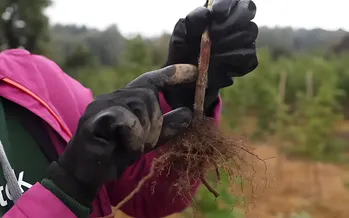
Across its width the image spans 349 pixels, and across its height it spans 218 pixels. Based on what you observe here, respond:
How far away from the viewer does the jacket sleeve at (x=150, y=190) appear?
131 cm

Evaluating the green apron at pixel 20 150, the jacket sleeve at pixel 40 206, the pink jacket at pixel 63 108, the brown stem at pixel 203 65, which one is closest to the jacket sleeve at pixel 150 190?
the pink jacket at pixel 63 108

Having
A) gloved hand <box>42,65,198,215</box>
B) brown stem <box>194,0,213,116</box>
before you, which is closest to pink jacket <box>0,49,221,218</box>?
brown stem <box>194,0,213,116</box>

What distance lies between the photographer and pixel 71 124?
1298 mm

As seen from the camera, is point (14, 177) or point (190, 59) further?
point (190, 59)

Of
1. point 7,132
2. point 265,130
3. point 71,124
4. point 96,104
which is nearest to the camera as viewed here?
point 96,104

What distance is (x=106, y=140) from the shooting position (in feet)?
2.94

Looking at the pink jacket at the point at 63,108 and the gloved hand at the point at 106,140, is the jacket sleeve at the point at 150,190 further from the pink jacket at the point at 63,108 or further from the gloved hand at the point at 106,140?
the gloved hand at the point at 106,140

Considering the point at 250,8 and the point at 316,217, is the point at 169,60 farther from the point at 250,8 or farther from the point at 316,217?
the point at 316,217

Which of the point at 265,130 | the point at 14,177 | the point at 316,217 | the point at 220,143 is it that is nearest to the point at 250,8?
the point at 220,143

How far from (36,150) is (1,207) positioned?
16 centimetres

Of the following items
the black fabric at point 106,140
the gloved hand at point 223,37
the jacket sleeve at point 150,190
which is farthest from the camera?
the jacket sleeve at point 150,190

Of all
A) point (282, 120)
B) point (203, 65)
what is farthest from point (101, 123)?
point (282, 120)

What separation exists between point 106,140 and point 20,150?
0.37 m

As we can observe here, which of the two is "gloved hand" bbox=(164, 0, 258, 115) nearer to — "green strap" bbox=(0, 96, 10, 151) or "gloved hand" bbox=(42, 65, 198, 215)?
"gloved hand" bbox=(42, 65, 198, 215)
